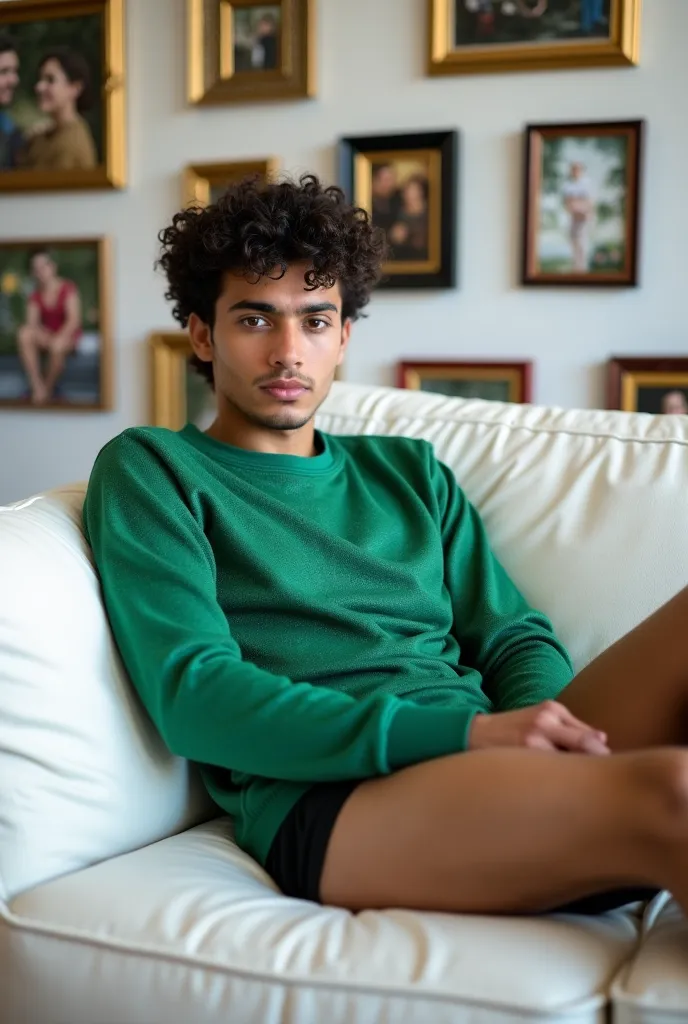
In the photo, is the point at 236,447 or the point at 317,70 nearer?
the point at 236,447

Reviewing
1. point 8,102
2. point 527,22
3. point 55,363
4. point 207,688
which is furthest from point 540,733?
point 8,102

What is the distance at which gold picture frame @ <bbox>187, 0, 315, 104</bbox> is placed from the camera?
2777mm

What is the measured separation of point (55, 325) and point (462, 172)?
1.21 meters

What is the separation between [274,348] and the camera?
1.64 metres

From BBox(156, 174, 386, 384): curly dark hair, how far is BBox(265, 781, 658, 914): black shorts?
77 centimetres

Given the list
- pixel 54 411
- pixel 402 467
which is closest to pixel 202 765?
pixel 402 467

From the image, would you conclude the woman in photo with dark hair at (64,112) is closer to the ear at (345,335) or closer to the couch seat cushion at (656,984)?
the ear at (345,335)

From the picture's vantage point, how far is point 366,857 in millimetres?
1203

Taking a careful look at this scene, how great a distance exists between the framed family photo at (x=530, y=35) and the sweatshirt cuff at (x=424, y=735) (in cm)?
186

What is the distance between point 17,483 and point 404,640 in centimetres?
199

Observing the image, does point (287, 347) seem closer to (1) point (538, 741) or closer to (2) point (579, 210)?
(1) point (538, 741)

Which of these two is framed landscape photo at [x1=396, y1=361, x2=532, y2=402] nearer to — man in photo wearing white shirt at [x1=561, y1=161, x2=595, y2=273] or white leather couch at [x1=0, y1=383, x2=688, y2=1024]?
man in photo wearing white shirt at [x1=561, y1=161, x2=595, y2=273]

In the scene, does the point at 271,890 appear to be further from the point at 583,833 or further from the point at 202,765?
the point at 583,833

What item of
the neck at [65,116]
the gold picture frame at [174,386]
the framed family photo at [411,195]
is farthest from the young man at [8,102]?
the framed family photo at [411,195]
